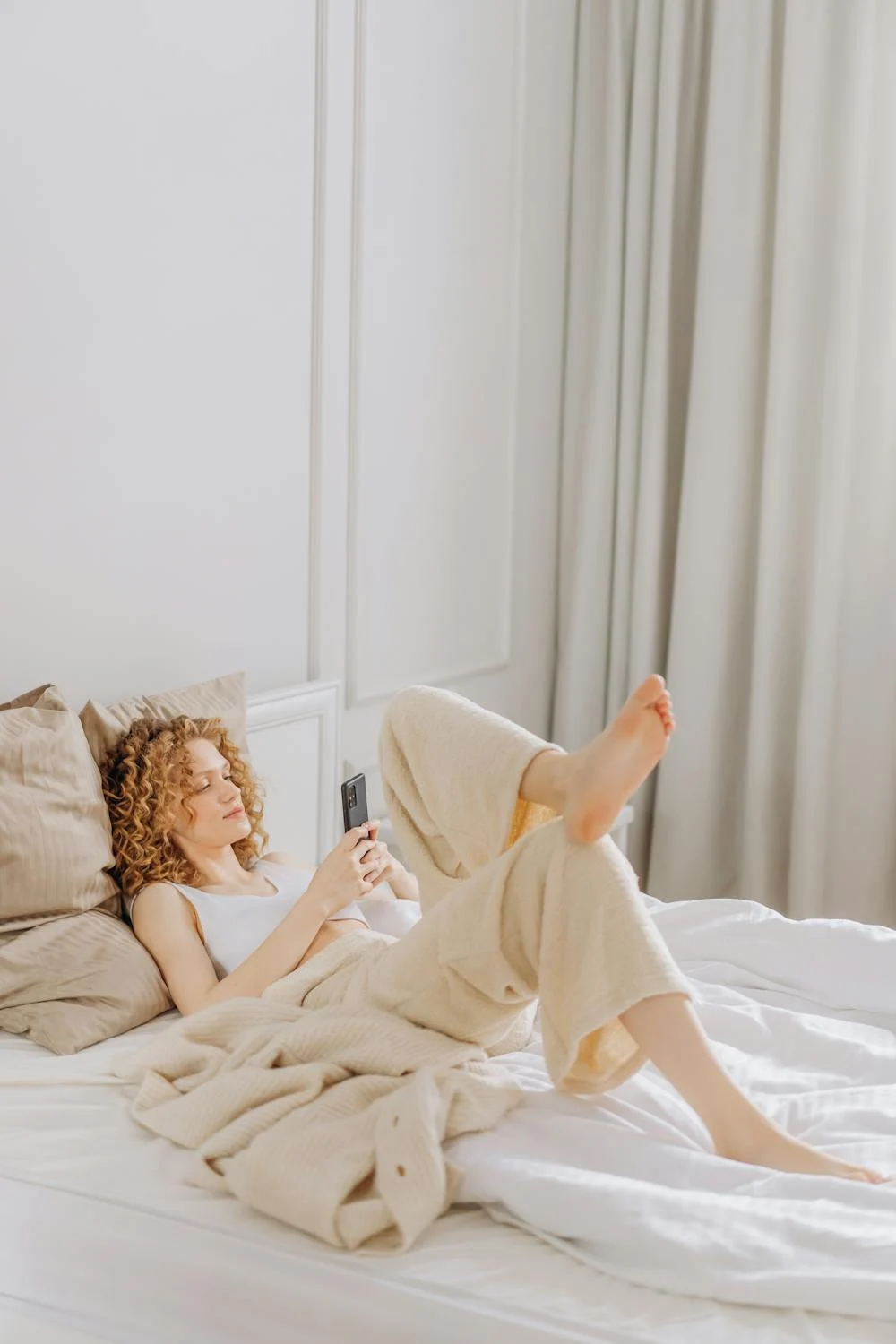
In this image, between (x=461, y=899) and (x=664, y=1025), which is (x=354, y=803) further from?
(x=664, y=1025)

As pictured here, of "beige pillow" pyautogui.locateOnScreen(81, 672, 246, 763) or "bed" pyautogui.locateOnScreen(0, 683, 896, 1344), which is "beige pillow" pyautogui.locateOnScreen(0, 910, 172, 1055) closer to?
"bed" pyautogui.locateOnScreen(0, 683, 896, 1344)

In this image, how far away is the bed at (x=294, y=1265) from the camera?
1134 mm

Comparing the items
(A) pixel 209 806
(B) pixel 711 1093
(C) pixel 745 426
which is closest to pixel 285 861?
(A) pixel 209 806

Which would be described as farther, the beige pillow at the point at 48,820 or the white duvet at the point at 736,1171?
the beige pillow at the point at 48,820

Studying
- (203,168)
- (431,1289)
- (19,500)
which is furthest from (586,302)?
(431,1289)

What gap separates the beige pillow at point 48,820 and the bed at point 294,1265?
0.24 m

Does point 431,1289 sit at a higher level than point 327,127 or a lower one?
lower

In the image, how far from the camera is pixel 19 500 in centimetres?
197

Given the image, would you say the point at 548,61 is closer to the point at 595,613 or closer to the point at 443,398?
Result: the point at 443,398

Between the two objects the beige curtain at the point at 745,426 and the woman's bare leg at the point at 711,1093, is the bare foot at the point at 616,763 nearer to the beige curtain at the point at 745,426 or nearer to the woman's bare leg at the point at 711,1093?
the woman's bare leg at the point at 711,1093

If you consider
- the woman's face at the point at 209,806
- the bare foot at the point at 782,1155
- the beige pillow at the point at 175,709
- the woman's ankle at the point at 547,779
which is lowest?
the bare foot at the point at 782,1155

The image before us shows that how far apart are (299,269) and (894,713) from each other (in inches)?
66.5

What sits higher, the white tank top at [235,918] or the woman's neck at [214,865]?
the woman's neck at [214,865]

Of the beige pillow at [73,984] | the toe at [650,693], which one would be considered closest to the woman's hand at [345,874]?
the beige pillow at [73,984]
